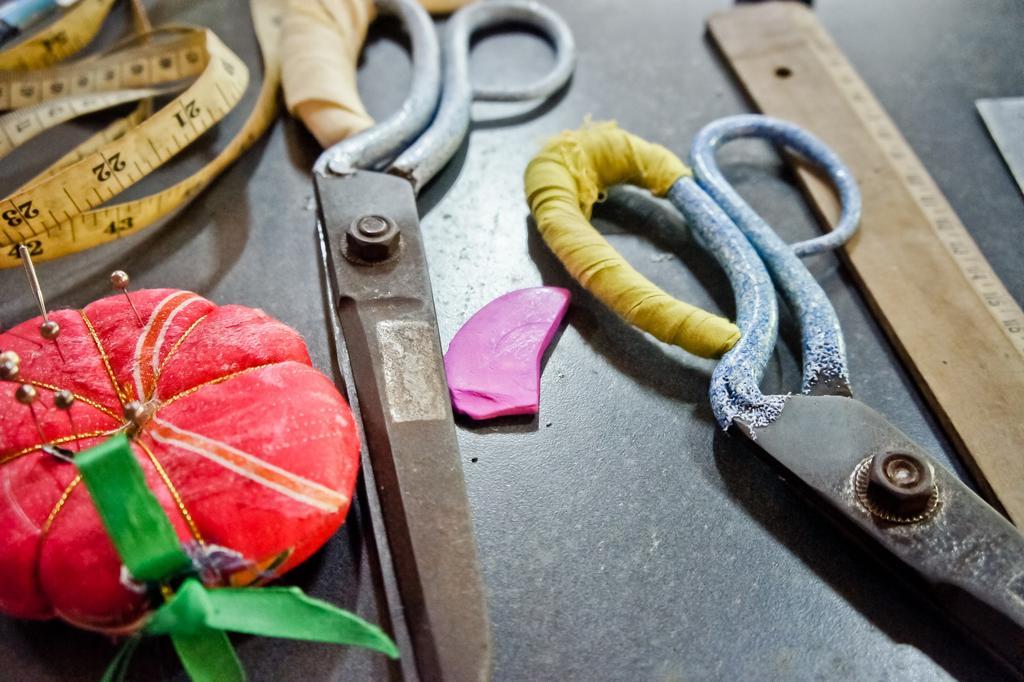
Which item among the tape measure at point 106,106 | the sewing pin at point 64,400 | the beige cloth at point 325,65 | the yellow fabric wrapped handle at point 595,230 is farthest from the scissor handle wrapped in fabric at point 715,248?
the sewing pin at point 64,400

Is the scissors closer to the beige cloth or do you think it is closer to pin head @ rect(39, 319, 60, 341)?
the beige cloth

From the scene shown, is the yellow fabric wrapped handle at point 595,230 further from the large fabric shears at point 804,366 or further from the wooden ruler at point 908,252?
the wooden ruler at point 908,252

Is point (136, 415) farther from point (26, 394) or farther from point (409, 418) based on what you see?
point (409, 418)

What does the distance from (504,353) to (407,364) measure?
14 cm

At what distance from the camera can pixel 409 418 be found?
95 centimetres

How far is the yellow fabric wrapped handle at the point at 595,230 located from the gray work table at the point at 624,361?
6 cm

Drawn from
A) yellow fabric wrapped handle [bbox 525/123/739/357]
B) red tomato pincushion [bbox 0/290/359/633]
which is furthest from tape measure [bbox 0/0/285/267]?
yellow fabric wrapped handle [bbox 525/123/739/357]

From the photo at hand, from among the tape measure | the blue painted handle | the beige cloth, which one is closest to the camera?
the blue painted handle

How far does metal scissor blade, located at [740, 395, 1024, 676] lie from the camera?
33.2 inches

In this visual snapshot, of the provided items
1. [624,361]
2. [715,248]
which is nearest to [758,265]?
Answer: [715,248]

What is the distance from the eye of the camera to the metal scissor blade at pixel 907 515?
0.84 meters

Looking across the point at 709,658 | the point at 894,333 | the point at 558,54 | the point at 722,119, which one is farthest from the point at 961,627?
the point at 558,54

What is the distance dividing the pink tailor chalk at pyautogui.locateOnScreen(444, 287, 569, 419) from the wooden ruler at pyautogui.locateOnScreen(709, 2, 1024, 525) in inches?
17.0

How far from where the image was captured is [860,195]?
4.19 ft
